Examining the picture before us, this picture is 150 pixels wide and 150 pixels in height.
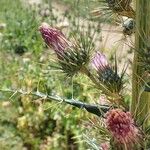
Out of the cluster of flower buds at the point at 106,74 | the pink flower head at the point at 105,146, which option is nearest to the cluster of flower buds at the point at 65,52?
the cluster of flower buds at the point at 106,74

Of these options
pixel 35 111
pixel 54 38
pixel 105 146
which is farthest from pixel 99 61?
pixel 35 111

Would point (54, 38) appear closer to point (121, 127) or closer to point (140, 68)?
point (140, 68)

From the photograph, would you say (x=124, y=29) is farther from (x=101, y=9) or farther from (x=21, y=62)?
(x=21, y=62)

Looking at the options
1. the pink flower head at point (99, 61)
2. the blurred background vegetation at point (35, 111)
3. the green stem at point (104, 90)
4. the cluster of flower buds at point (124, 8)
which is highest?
the cluster of flower buds at point (124, 8)

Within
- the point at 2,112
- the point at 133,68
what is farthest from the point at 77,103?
the point at 2,112

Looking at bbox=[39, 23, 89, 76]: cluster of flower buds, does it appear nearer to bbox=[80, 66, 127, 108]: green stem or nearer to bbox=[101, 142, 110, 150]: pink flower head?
bbox=[80, 66, 127, 108]: green stem

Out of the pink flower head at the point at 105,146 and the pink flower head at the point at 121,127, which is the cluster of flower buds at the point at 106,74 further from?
the pink flower head at the point at 121,127
